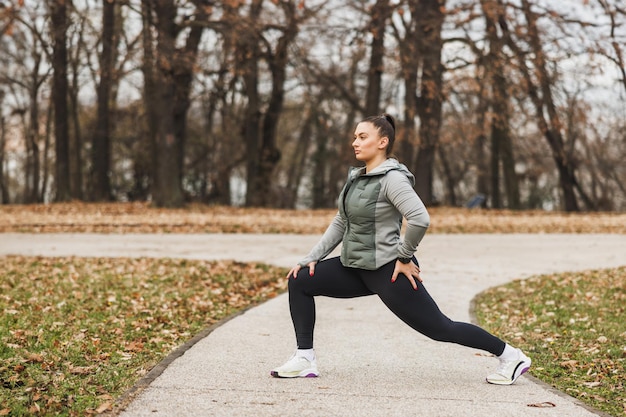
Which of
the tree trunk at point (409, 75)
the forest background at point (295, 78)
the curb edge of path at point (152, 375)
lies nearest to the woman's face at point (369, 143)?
the curb edge of path at point (152, 375)

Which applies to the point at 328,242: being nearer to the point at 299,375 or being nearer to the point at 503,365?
the point at 299,375

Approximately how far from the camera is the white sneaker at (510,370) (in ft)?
19.2

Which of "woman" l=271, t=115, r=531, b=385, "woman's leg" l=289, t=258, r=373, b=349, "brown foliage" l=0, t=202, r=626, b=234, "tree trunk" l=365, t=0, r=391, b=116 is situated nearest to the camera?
"woman" l=271, t=115, r=531, b=385

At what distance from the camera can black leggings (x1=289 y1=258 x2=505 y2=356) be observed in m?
5.52

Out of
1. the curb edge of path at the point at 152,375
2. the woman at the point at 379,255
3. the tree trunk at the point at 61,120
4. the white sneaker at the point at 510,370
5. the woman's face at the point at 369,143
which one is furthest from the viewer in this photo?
the tree trunk at the point at 61,120

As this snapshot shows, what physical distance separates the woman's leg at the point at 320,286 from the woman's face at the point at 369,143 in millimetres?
743

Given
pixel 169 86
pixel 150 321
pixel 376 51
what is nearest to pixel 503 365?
pixel 150 321

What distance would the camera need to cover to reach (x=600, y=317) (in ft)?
31.6

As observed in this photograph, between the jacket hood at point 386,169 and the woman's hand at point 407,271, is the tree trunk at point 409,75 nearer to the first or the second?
the jacket hood at point 386,169

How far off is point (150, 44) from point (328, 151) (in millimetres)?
16785

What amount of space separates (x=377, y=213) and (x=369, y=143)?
0.45 metres

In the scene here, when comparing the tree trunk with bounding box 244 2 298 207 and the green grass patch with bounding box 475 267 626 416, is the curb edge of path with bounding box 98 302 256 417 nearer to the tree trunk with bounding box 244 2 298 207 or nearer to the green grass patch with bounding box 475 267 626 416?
the green grass patch with bounding box 475 267 626 416

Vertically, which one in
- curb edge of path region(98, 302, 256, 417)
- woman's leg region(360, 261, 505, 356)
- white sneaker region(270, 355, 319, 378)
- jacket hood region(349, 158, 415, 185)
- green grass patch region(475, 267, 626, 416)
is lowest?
green grass patch region(475, 267, 626, 416)

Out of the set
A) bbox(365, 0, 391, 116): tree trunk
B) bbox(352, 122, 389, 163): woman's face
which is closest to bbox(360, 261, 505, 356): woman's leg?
bbox(352, 122, 389, 163): woman's face
